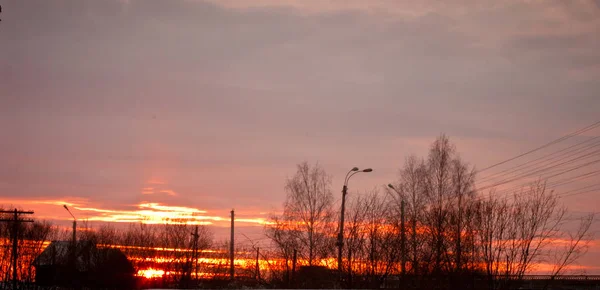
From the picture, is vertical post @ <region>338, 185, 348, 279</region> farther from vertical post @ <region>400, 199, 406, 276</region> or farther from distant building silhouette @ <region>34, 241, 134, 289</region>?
distant building silhouette @ <region>34, 241, 134, 289</region>

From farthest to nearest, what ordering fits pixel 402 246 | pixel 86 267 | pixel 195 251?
pixel 195 251 < pixel 86 267 < pixel 402 246

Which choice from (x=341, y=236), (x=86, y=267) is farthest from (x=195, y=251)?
(x=341, y=236)

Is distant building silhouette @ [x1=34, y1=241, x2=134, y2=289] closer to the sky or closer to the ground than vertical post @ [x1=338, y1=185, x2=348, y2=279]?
closer to the ground

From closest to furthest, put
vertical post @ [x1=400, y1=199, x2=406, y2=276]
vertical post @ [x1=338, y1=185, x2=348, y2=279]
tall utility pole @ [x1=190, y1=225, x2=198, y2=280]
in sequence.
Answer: vertical post @ [x1=400, y1=199, x2=406, y2=276], vertical post @ [x1=338, y1=185, x2=348, y2=279], tall utility pole @ [x1=190, y1=225, x2=198, y2=280]

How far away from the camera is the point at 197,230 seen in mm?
46281

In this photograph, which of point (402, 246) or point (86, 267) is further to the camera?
point (86, 267)

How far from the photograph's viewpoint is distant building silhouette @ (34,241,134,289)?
29.9 metres

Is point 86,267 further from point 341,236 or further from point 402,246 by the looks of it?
point 402,246

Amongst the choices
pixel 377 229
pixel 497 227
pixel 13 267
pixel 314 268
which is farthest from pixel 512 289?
pixel 13 267

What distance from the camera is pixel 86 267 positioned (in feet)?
101

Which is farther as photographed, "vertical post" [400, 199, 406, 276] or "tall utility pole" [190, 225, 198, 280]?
"tall utility pole" [190, 225, 198, 280]

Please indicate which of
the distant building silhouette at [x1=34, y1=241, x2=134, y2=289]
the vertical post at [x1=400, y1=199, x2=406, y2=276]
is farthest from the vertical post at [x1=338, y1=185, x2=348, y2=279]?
the distant building silhouette at [x1=34, y1=241, x2=134, y2=289]

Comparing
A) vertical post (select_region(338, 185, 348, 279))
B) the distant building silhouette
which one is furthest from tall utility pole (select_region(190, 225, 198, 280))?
Answer: vertical post (select_region(338, 185, 348, 279))

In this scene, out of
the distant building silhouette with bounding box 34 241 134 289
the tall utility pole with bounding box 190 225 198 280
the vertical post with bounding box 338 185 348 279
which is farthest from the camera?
the tall utility pole with bounding box 190 225 198 280
